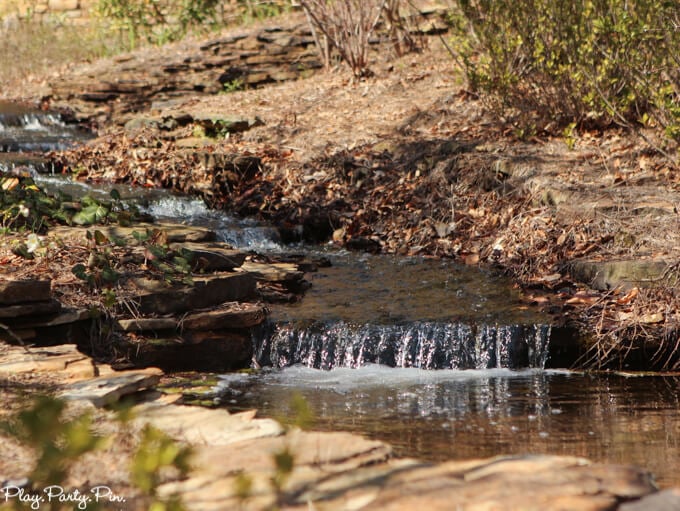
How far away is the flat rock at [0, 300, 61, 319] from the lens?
4.99 metres

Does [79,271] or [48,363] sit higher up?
[79,271]

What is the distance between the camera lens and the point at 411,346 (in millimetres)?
6000

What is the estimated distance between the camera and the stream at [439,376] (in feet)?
13.3

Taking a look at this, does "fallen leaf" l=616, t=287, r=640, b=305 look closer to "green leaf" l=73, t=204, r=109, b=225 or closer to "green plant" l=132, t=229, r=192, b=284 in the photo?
"green plant" l=132, t=229, r=192, b=284

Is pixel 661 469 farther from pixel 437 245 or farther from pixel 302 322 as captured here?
pixel 437 245

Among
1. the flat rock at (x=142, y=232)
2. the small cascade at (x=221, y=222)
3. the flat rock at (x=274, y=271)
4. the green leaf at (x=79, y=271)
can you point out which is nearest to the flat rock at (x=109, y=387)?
the green leaf at (x=79, y=271)

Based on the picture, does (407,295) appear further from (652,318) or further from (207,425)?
(207,425)

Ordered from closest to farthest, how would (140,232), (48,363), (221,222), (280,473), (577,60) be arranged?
(280,473) → (48,363) → (140,232) → (577,60) → (221,222)

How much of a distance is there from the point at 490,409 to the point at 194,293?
2229 mm

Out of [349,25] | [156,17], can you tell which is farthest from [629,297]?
[156,17]

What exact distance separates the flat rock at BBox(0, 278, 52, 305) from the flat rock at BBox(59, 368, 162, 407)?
1.06 m

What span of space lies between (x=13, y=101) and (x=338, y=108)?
701cm

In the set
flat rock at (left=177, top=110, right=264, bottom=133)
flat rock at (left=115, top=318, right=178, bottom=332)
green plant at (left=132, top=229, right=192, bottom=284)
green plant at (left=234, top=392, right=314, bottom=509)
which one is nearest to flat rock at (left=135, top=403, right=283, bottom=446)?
green plant at (left=234, top=392, right=314, bottom=509)

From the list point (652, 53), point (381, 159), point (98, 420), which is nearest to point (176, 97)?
point (381, 159)
